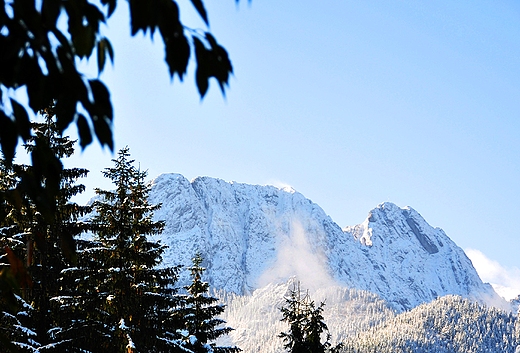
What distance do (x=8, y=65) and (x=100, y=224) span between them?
16190mm

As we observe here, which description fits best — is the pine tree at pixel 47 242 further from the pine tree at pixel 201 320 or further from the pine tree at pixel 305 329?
the pine tree at pixel 305 329

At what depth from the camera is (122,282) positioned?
1677 cm

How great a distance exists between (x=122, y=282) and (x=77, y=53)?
1543 cm

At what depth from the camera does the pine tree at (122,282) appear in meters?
15.7

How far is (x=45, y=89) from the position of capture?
2053 mm

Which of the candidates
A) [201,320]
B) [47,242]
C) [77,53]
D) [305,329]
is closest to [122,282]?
[47,242]

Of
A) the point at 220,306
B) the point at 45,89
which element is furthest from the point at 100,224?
the point at 45,89

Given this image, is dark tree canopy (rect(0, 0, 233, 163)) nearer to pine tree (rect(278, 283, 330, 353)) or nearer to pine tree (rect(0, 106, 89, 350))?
pine tree (rect(0, 106, 89, 350))

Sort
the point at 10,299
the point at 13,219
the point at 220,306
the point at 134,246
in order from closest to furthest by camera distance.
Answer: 1. the point at 10,299
2. the point at 13,219
3. the point at 134,246
4. the point at 220,306

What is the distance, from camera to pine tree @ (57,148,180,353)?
1570 cm

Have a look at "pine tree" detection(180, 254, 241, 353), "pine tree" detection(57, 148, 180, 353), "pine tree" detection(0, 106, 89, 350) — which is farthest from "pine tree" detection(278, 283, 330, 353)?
"pine tree" detection(0, 106, 89, 350)

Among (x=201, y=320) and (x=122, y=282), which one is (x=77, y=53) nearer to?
(x=122, y=282)

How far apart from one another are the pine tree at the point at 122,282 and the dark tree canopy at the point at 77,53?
44.7ft

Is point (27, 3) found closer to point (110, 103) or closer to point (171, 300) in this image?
point (110, 103)
